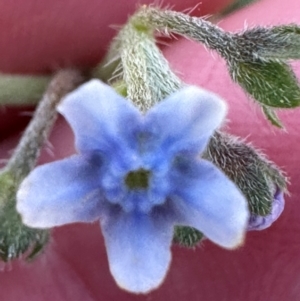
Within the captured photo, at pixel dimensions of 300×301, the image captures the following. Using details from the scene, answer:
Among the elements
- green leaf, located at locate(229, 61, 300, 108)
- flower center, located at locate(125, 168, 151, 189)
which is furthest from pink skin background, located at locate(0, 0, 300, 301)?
flower center, located at locate(125, 168, 151, 189)

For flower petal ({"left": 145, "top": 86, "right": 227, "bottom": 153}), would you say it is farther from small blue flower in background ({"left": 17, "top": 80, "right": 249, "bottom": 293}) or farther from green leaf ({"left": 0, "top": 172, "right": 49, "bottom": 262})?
green leaf ({"left": 0, "top": 172, "right": 49, "bottom": 262})

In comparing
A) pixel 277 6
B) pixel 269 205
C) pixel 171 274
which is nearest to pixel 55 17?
pixel 277 6

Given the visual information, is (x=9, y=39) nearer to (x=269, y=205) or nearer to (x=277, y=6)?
(x=277, y=6)

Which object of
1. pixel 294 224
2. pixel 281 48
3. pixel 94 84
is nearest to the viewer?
pixel 94 84

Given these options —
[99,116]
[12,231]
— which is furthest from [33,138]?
[99,116]

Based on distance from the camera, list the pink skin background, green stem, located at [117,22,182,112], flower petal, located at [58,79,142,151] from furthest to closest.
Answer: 1. the pink skin background
2. green stem, located at [117,22,182,112]
3. flower petal, located at [58,79,142,151]

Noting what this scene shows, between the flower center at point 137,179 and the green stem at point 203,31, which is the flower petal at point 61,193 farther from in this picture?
the green stem at point 203,31

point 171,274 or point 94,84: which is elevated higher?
point 94,84
